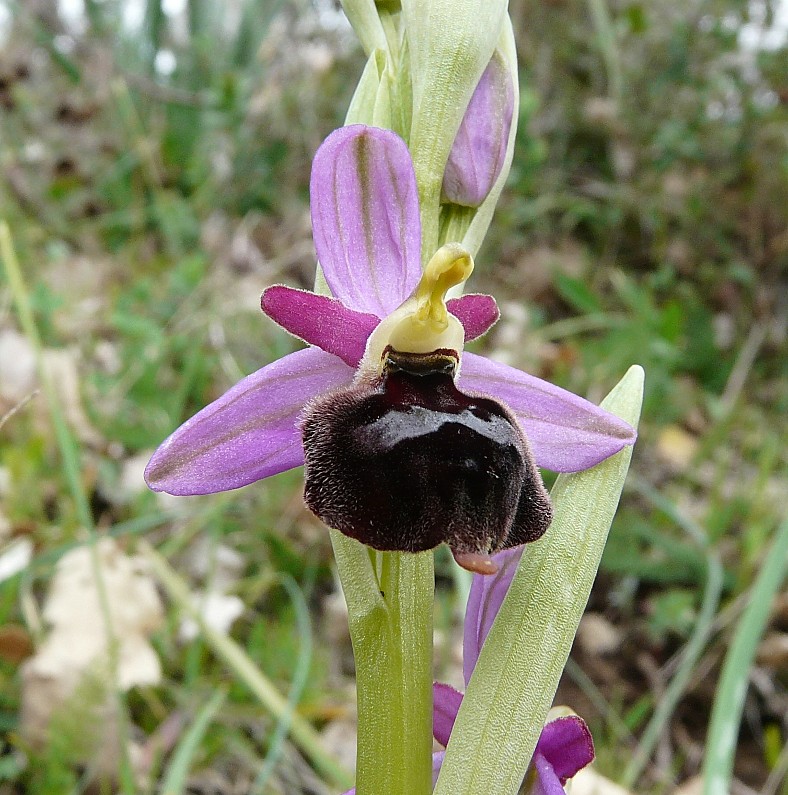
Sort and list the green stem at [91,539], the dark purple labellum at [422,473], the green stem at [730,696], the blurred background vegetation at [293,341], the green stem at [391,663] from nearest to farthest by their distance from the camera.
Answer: the dark purple labellum at [422,473], the green stem at [391,663], the green stem at [730,696], the green stem at [91,539], the blurred background vegetation at [293,341]

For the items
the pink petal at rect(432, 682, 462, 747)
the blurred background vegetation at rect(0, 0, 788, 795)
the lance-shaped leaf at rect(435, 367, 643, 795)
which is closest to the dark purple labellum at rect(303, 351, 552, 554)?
the lance-shaped leaf at rect(435, 367, 643, 795)

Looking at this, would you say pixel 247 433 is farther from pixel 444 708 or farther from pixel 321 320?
pixel 444 708

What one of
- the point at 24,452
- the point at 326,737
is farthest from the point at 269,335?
the point at 326,737

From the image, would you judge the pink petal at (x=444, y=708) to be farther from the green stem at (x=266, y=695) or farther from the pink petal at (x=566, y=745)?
the green stem at (x=266, y=695)

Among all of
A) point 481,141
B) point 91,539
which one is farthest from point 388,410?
point 91,539

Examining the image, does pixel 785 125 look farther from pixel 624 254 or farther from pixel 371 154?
pixel 371 154

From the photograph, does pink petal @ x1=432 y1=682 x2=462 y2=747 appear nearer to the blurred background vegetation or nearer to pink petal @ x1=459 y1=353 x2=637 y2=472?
pink petal @ x1=459 y1=353 x2=637 y2=472

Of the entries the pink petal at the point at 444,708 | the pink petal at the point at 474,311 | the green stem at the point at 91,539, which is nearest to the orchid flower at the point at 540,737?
→ the pink petal at the point at 444,708
